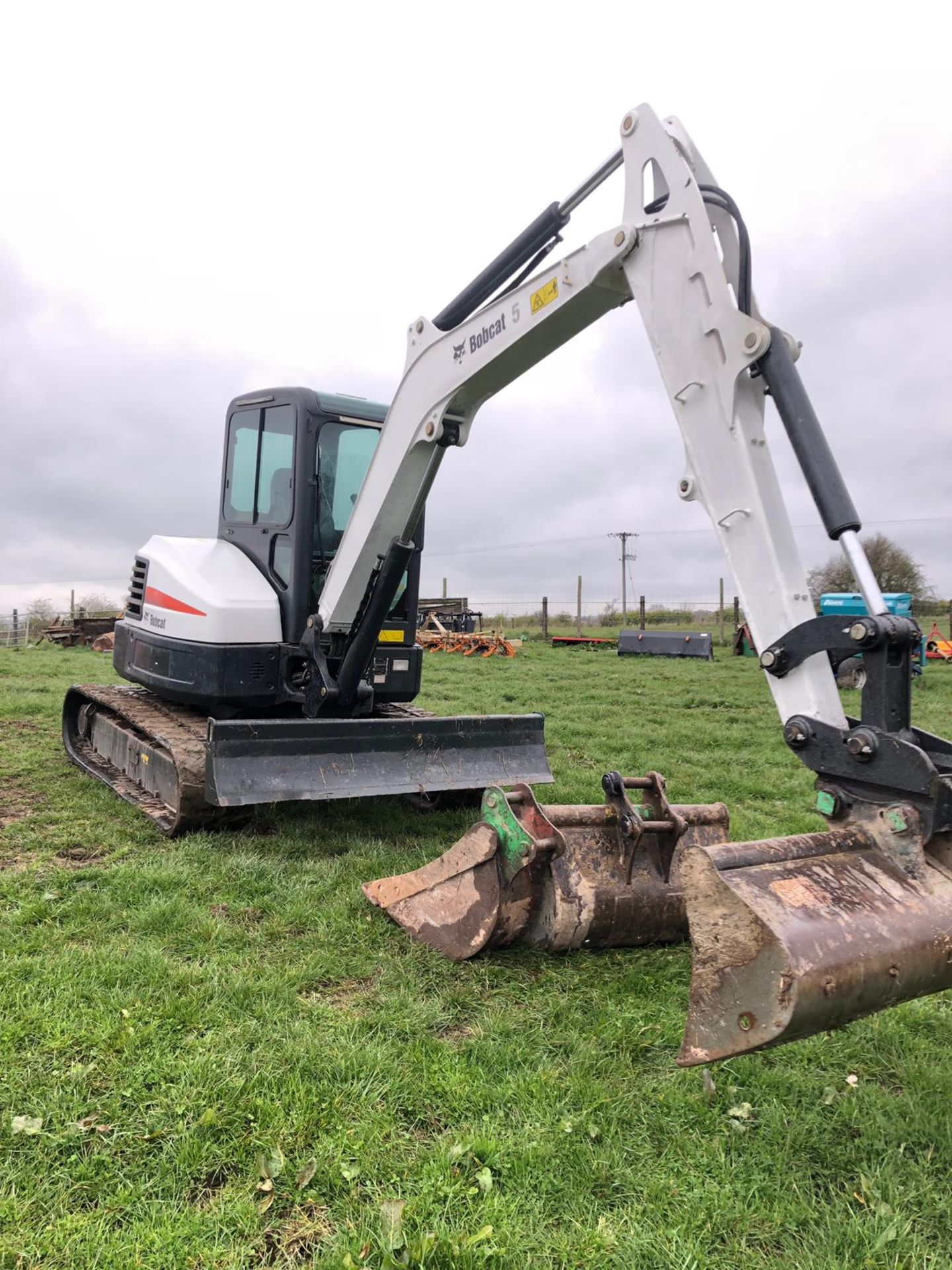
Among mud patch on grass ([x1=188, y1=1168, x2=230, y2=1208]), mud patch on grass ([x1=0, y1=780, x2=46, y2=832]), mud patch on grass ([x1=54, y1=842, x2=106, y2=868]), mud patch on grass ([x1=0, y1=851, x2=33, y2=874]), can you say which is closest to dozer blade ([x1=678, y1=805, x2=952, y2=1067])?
mud patch on grass ([x1=188, y1=1168, x2=230, y2=1208])

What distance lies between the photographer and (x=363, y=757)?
16.6 feet

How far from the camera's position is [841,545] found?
2740 mm

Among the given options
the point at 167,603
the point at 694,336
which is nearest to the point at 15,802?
the point at 167,603

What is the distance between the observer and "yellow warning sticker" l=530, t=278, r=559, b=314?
3867 millimetres

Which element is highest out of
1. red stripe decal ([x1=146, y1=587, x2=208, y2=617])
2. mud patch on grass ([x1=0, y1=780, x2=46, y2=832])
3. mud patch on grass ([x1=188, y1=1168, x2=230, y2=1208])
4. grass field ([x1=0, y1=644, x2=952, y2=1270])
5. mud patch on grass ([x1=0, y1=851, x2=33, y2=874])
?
red stripe decal ([x1=146, y1=587, x2=208, y2=617])

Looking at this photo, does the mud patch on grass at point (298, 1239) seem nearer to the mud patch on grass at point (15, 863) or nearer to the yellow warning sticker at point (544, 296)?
the mud patch on grass at point (15, 863)

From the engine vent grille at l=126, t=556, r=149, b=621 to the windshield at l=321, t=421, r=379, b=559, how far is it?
152 cm

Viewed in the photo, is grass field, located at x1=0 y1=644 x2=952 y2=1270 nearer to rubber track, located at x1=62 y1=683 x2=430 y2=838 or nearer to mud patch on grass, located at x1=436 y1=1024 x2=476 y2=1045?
mud patch on grass, located at x1=436 y1=1024 x2=476 y2=1045

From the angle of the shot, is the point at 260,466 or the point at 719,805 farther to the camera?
the point at 260,466

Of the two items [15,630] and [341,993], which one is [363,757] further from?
[15,630]

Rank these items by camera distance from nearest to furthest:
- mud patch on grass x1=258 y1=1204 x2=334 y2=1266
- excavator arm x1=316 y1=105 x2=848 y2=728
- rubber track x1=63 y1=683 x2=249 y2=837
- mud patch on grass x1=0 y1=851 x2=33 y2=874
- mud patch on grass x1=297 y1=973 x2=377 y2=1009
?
mud patch on grass x1=258 y1=1204 x2=334 y2=1266 → excavator arm x1=316 y1=105 x2=848 y2=728 → mud patch on grass x1=297 y1=973 x2=377 y2=1009 → mud patch on grass x1=0 y1=851 x2=33 y2=874 → rubber track x1=63 y1=683 x2=249 y2=837

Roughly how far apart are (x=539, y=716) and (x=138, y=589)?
10.3 ft

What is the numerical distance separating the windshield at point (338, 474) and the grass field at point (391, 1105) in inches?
89.8

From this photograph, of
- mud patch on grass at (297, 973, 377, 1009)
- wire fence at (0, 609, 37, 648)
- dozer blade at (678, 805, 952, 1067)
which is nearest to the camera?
dozer blade at (678, 805, 952, 1067)
